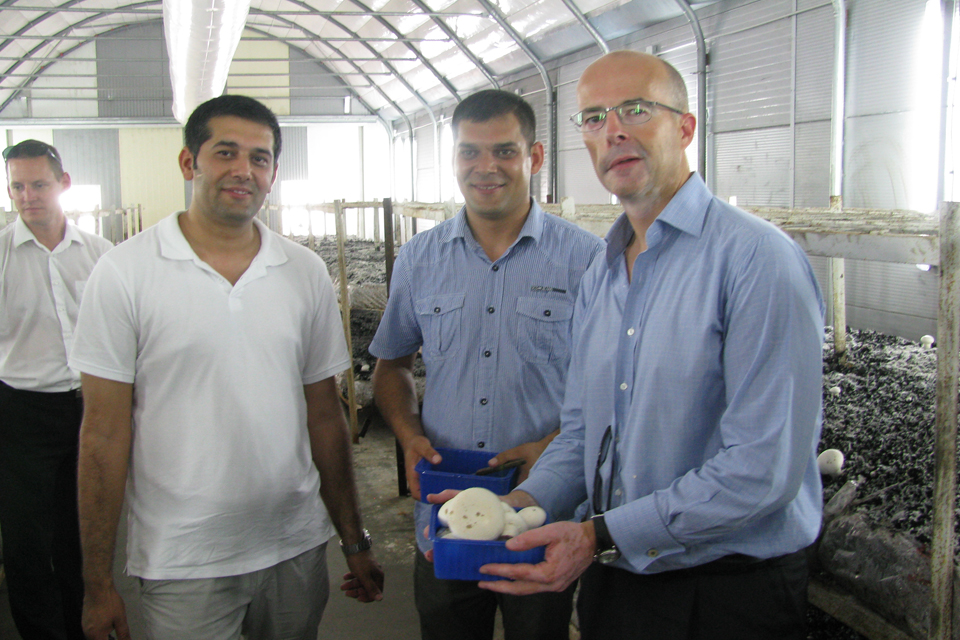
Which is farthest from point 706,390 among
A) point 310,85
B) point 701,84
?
point 310,85

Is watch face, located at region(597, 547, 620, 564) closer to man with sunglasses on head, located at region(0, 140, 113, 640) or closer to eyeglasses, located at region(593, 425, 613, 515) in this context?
eyeglasses, located at region(593, 425, 613, 515)

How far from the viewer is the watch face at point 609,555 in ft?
4.38

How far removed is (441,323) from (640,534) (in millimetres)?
936

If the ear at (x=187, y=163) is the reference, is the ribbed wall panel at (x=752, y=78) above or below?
above

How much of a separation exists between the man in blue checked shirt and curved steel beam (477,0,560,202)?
8.21 meters

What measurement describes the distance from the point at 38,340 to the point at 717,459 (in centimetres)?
261

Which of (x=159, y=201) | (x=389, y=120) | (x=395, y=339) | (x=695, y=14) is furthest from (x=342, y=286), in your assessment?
(x=159, y=201)

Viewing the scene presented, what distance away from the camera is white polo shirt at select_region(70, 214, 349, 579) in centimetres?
164

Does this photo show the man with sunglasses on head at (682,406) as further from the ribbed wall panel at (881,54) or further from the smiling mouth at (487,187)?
the ribbed wall panel at (881,54)

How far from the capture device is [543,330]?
197cm

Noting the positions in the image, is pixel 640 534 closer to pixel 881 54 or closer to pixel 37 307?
pixel 37 307

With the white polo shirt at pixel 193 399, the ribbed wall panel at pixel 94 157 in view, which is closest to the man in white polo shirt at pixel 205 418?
the white polo shirt at pixel 193 399

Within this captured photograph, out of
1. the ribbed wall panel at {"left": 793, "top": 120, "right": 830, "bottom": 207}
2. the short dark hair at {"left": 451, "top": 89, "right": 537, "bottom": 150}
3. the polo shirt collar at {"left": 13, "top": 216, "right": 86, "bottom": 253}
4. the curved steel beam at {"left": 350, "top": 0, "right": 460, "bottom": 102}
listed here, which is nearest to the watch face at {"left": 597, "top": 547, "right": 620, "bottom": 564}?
the short dark hair at {"left": 451, "top": 89, "right": 537, "bottom": 150}

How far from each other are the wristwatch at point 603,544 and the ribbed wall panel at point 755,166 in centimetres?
554
